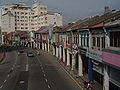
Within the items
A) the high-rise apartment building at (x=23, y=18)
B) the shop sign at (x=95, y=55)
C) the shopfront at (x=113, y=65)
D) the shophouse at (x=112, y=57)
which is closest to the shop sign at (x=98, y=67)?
the shop sign at (x=95, y=55)

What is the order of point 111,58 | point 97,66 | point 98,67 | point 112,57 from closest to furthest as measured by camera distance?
point 112,57
point 111,58
point 98,67
point 97,66

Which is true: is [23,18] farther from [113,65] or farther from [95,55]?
[113,65]

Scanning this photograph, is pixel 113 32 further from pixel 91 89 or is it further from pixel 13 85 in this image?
pixel 13 85


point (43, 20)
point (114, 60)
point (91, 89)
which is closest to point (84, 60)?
point (91, 89)

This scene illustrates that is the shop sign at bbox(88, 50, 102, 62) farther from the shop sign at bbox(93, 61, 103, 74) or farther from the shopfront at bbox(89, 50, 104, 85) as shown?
the shop sign at bbox(93, 61, 103, 74)

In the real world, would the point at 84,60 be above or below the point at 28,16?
below

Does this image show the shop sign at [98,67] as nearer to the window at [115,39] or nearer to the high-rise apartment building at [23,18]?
the window at [115,39]

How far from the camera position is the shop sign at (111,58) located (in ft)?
63.6

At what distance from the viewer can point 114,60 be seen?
20047 millimetres

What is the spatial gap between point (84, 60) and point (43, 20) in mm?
→ 105546

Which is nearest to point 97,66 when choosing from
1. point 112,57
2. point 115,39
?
point 112,57

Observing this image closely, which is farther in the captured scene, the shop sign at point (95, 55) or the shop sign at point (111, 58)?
the shop sign at point (95, 55)

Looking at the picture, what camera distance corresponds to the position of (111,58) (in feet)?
68.1

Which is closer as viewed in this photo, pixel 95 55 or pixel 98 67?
pixel 98 67
